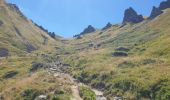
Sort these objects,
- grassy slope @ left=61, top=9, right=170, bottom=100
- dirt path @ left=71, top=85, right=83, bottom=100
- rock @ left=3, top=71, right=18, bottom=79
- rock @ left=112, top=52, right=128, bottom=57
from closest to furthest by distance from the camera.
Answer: dirt path @ left=71, top=85, right=83, bottom=100 → grassy slope @ left=61, top=9, right=170, bottom=100 → rock @ left=3, top=71, right=18, bottom=79 → rock @ left=112, top=52, right=128, bottom=57

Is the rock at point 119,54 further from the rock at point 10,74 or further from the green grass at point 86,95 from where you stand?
the green grass at point 86,95

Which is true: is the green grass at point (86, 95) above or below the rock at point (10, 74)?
below

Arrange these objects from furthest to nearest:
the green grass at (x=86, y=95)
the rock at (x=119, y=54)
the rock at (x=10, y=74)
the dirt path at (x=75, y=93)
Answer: the rock at (x=119, y=54)
the rock at (x=10, y=74)
the green grass at (x=86, y=95)
the dirt path at (x=75, y=93)

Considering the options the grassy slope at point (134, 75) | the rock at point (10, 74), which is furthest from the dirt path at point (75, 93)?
the rock at point (10, 74)

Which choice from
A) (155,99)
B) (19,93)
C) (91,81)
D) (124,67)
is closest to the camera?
(155,99)

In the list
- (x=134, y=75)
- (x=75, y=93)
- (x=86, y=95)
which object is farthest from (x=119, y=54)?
(x=86, y=95)

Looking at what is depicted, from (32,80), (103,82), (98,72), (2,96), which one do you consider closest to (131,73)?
(103,82)

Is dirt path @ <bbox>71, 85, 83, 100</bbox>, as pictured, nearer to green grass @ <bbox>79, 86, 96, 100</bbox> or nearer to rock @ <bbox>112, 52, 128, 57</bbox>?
green grass @ <bbox>79, 86, 96, 100</bbox>

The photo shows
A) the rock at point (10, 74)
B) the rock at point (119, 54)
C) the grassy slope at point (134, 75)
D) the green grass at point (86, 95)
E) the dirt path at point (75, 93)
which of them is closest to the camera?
the dirt path at point (75, 93)

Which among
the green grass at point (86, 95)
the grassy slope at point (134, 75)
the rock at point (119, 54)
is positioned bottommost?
the green grass at point (86, 95)

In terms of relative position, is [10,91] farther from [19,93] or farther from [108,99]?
[108,99]

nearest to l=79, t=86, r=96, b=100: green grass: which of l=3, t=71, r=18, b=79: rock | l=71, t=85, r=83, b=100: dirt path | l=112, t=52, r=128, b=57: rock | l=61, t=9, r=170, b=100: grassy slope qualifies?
l=71, t=85, r=83, b=100: dirt path

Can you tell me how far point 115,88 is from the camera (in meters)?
112

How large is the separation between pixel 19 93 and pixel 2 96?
5663 millimetres
